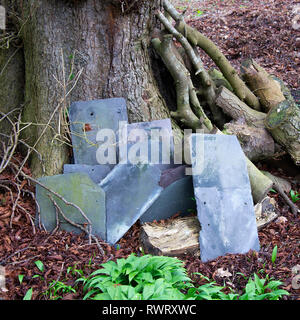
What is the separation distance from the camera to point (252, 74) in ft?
15.8

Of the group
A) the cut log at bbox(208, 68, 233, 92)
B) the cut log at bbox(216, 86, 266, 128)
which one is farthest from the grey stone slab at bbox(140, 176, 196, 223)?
the cut log at bbox(208, 68, 233, 92)

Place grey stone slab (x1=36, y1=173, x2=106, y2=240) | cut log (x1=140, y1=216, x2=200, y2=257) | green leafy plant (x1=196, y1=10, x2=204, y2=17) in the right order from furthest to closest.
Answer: green leafy plant (x1=196, y1=10, x2=204, y2=17)
grey stone slab (x1=36, y1=173, x2=106, y2=240)
cut log (x1=140, y1=216, x2=200, y2=257)

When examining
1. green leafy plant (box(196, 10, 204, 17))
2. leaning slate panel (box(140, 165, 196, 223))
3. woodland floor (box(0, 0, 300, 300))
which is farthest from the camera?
green leafy plant (box(196, 10, 204, 17))

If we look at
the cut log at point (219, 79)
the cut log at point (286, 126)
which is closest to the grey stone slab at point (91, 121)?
the cut log at point (219, 79)

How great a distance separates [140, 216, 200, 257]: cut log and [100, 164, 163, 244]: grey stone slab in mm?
199

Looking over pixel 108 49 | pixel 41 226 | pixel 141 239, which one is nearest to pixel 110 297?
pixel 141 239

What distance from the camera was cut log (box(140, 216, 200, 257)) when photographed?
3.23 m

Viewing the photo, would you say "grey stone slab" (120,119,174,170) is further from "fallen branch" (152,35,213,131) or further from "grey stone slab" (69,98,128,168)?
"fallen branch" (152,35,213,131)

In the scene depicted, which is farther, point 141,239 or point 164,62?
point 164,62

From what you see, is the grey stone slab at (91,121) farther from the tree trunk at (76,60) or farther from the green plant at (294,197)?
the green plant at (294,197)

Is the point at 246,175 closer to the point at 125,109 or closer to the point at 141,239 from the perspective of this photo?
the point at 141,239

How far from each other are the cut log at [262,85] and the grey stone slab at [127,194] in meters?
2.09

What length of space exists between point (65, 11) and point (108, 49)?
23.6 inches
